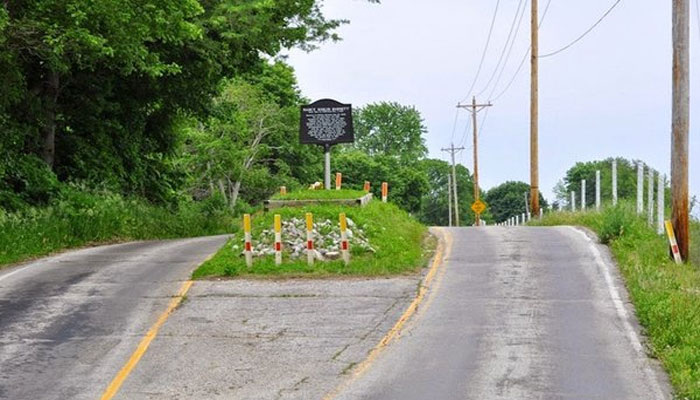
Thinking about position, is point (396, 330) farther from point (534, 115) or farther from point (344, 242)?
point (534, 115)

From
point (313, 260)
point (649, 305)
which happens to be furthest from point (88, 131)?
point (649, 305)

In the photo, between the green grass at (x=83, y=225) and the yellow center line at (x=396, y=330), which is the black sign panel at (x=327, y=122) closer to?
the yellow center line at (x=396, y=330)

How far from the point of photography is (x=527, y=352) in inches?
447

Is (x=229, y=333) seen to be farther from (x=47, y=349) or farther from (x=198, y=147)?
(x=198, y=147)

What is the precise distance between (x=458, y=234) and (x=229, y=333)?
456 inches

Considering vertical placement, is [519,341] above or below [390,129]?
below

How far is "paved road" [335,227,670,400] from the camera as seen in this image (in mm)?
9906

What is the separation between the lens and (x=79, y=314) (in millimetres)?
13859

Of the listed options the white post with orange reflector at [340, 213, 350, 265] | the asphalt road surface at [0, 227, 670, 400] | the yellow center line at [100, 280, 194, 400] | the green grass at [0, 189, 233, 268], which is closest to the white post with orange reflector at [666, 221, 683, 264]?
the asphalt road surface at [0, 227, 670, 400]

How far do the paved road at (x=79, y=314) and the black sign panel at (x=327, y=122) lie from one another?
4142mm

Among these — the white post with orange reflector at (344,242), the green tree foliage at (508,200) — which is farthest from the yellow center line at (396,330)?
the green tree foliage at (508,200)

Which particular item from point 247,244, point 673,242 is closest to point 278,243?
point 247,244

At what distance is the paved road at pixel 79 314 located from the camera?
34.9ft

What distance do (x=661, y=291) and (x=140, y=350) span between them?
734cm
